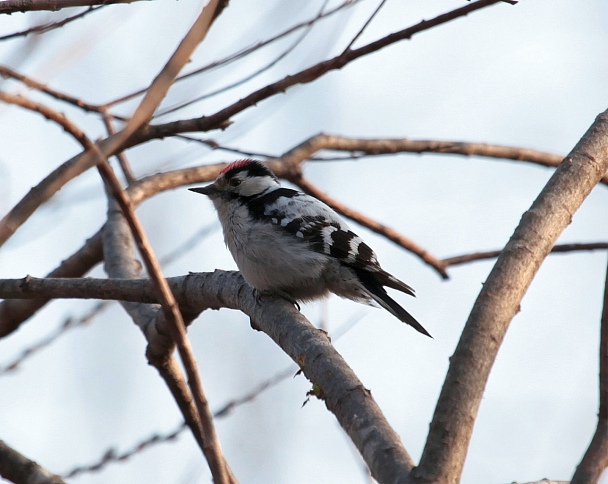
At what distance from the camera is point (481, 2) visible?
2795 mm

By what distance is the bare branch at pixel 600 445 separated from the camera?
1.87 m

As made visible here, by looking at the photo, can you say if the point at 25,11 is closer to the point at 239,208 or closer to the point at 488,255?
the point at 239,208

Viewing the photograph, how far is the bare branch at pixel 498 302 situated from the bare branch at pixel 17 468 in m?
1.54

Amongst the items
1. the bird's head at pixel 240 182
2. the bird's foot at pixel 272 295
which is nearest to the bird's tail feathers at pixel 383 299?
the bird's foot at pixel 272 295

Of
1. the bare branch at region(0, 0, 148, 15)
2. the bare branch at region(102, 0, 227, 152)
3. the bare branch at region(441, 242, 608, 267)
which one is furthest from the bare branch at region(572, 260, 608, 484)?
the bare branch at region(441, 242, 608, 267)

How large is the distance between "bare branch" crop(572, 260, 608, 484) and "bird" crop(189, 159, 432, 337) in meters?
1.85

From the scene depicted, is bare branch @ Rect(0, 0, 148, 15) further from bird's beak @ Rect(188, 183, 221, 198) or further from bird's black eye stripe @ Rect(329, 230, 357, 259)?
bird's beak @ Rect(188, 183, 221, 198)

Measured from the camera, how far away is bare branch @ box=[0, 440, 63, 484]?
292cm

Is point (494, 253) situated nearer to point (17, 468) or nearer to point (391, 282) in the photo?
point (391, 282)

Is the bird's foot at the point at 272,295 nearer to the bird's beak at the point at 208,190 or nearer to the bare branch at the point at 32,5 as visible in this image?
the bird's beak at the point at 208,190

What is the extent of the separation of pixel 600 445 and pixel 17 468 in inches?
83.4

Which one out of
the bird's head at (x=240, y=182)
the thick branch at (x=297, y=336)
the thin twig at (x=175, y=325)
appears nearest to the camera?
Result: the thin twig at (x=175, y=325)

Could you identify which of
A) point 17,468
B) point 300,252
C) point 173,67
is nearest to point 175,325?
point 173,67

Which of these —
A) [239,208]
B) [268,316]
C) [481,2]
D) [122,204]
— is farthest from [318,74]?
[239,208]
